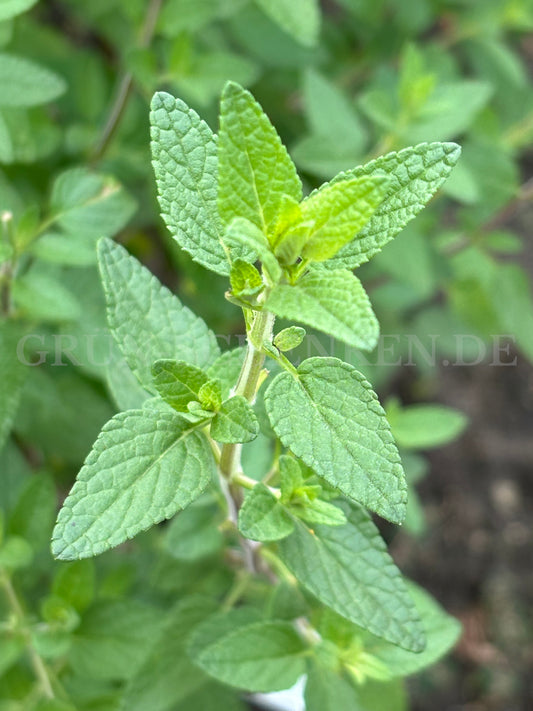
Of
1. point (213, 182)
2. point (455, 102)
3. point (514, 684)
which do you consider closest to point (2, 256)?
point (213, 182)

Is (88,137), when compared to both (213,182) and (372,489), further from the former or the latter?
(372,489)

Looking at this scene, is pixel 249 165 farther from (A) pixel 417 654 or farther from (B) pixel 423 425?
(B) pixel 423 425

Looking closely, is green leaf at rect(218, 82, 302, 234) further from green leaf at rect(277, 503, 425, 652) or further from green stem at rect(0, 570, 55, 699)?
green stem at rect(0, 570, 55, 699)

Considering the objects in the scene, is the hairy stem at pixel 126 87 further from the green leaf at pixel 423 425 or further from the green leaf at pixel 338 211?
the green leaf at pixel 338 211

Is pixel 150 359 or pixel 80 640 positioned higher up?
pixel 150 359

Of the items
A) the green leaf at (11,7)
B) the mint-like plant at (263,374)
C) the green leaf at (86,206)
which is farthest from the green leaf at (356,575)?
the green leaf at (11,7)

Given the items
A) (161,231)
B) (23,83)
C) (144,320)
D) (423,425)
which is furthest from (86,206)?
(423,425)

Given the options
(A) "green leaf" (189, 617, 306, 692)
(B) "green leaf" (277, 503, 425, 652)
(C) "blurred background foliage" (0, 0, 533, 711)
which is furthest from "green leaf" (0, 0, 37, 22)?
(A) "green leaf" (189, 617, 306, 692)
